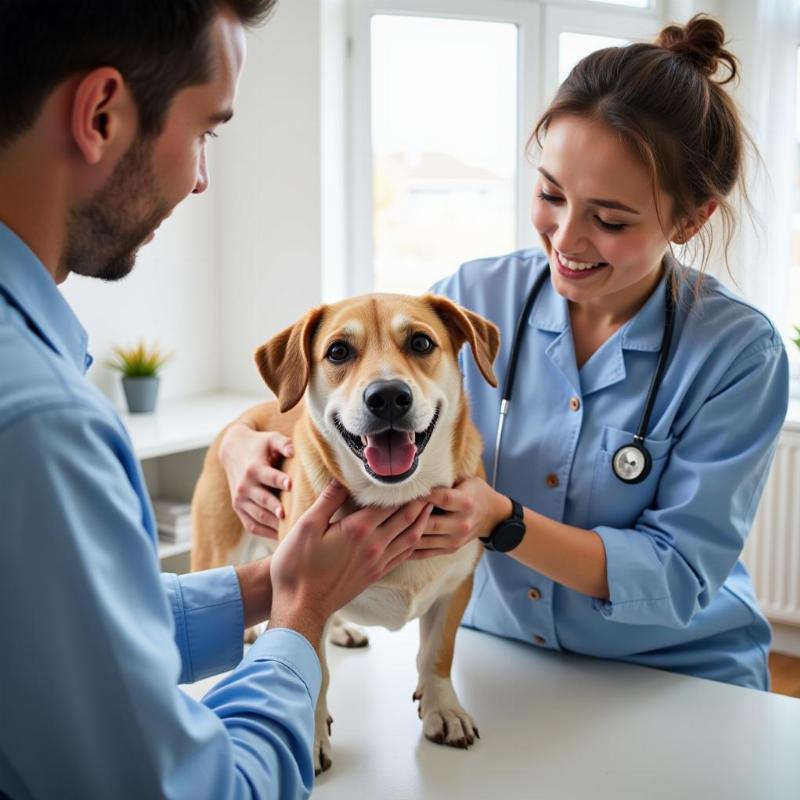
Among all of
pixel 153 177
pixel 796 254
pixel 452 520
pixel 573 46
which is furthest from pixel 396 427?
pixel 796 254

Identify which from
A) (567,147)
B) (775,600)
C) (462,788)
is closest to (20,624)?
(462,788)

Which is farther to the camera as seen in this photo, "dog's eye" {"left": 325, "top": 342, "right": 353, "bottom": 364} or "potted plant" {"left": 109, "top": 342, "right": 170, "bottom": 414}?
"potted plant" {"left": 109, "top": 342, "right": 170, "bottom": 414}

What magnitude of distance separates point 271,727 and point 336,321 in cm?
73

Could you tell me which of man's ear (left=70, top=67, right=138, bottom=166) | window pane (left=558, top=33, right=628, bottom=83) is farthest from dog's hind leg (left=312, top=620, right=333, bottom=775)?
window pane (left=558, top=33, right=628, bottom=83)

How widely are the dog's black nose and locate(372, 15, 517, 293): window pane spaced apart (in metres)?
2.53

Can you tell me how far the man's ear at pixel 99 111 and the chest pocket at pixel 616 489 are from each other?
3.36ft

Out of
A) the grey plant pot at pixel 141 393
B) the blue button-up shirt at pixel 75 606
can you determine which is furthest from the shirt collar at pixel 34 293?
the grey plant pot at pixel 141 393

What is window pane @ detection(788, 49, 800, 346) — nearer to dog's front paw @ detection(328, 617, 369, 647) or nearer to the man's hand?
dog's front paw @ detection(328, 617, 369, 647)

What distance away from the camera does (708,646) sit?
1.64 m

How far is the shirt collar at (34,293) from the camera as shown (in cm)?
74

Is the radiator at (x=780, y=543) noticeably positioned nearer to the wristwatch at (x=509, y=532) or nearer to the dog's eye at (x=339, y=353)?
the wristwatch at (x=509, y=532)

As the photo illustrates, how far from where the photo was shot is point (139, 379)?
333cm

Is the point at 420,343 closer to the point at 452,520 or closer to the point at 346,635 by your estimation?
the point at 452,520

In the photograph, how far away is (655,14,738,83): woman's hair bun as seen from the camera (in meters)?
1.58
